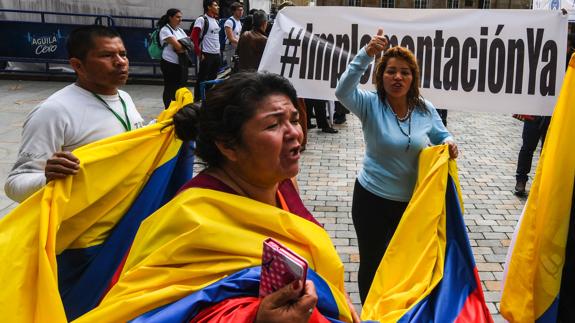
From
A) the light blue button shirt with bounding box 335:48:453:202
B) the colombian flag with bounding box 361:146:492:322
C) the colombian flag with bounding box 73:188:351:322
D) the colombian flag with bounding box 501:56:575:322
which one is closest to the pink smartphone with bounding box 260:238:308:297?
the colombian flag with bounding box 73:188:351:322

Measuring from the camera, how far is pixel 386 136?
10.8 feet

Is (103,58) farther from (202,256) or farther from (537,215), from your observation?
(537,215)

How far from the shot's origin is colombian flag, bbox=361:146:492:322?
261cm

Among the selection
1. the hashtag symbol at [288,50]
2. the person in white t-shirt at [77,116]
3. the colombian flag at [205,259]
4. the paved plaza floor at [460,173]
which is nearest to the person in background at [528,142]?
the paved plaza floor at [460,173]

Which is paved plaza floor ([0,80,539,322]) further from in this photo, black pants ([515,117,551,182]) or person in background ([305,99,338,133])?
black pants ([515,117,551,182])

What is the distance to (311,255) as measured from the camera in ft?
5.36

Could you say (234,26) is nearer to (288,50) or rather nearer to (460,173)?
(460,173)

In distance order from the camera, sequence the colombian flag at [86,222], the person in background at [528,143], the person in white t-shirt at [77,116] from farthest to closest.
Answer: the person in background at [528,143], the person in white t-shirt at [77,116], the colombian flag at [86,222]

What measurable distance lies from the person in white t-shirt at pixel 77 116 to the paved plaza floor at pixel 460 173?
237cm

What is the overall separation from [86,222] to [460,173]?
602 centimetres

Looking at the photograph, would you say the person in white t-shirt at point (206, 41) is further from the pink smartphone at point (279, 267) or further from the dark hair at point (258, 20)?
the pink smartphone at point (279, 267)

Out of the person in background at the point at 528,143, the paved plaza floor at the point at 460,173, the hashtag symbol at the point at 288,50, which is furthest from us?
the person in background at the point at 528,143

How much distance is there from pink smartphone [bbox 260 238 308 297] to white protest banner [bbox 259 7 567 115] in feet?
10.8

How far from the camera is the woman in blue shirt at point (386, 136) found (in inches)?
130
